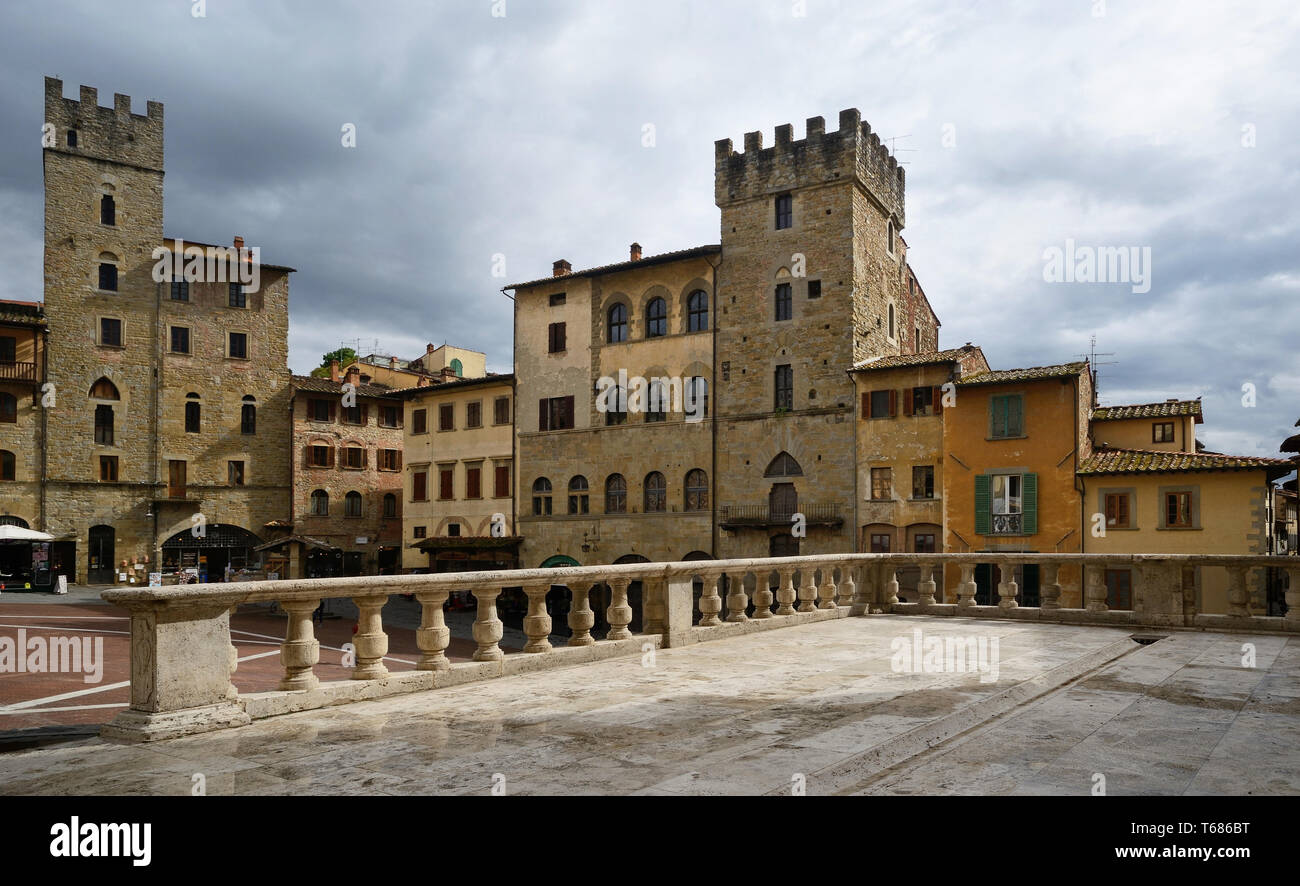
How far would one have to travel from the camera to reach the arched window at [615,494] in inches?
1713

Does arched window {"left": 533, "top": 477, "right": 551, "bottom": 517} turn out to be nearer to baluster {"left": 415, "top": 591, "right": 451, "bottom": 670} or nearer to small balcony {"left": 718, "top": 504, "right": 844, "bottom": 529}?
small balcony {"left": 718, "top": 504, "right": 844, "bottom": 529}

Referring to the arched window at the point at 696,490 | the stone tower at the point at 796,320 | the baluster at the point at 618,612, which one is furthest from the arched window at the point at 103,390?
the baluster at the point at 618,612

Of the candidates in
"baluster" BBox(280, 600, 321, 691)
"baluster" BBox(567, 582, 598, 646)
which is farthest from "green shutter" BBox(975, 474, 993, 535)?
"baluster" BBox(280, 600, 321, 691)

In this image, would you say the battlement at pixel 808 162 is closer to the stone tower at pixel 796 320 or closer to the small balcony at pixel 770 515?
the stone tower at pixel 796 320

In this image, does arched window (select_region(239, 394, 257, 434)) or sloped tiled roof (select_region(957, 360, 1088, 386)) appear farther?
arched window (select_region(239, 394, 257, 434))

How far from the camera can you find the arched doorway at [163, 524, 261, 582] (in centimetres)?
5072

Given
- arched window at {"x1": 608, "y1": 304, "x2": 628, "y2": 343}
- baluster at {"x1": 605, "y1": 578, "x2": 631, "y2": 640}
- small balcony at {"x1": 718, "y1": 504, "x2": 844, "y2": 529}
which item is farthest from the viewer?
arched window at {"x1": 608, "y1": 304, "x2": 628, "y2": 343}

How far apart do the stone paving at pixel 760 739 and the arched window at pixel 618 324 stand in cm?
3638

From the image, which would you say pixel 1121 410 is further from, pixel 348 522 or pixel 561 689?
pixel 348 522

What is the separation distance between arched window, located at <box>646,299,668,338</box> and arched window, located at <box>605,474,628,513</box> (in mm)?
6847

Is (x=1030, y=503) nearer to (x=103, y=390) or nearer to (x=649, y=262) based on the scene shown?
(x=649, y=262)

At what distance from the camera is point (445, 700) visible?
7.36m
